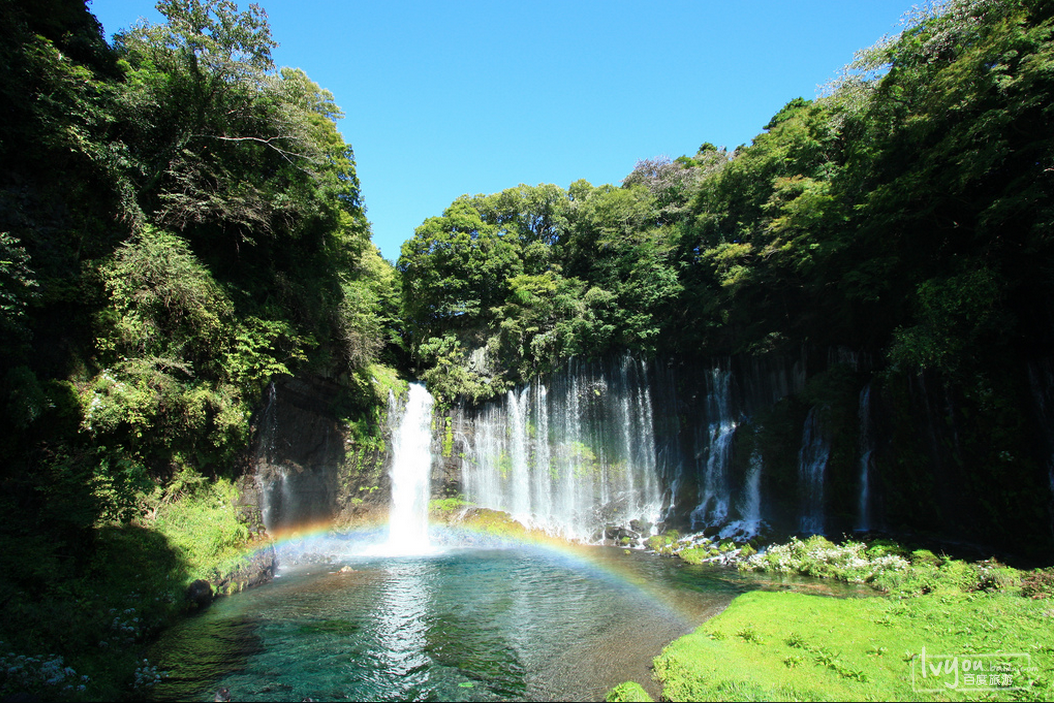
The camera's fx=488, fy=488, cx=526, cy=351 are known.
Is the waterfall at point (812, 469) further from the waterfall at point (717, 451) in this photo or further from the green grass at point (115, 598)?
the green grass at point (115, 598)

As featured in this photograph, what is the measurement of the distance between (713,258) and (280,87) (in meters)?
17.6

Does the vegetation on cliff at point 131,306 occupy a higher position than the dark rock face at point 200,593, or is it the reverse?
the vegetation on cliff at point 131,306

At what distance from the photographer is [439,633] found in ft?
31.2

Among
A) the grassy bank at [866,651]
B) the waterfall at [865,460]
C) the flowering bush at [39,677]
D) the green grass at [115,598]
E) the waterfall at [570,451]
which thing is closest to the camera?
the flowering bush at [39,677]

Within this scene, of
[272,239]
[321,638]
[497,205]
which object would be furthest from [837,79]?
[321,638]

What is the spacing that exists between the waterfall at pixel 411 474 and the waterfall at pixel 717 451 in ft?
39.2

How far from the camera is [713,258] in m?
21.7

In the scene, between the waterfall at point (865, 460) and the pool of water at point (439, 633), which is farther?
the waterfall at point (865, 460)

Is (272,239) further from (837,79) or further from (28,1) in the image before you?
(837,79)

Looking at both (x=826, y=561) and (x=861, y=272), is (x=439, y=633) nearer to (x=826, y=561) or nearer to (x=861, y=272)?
(x=826, y=561)

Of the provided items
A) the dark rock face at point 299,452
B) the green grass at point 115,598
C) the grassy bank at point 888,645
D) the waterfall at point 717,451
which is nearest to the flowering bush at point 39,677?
the green grass at point 115,598

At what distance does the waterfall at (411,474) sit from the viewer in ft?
70.3

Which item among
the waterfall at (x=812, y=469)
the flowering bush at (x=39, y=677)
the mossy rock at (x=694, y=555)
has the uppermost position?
the waterfall at (x=812, y=469)

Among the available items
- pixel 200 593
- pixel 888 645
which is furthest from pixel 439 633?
pixel 888 645
